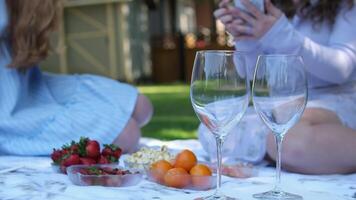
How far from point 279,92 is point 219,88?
7.0 inches

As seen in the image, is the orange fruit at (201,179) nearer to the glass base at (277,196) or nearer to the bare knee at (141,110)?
the glass base at (277,196)

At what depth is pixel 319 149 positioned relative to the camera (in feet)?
6.52

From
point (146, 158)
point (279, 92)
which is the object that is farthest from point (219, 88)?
point (146, 158)

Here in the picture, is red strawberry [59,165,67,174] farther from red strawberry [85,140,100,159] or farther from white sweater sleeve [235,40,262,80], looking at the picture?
white sweater sleeve [235,40,262,80]

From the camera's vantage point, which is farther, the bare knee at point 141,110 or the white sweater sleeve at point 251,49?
the bare knee at point 141,110

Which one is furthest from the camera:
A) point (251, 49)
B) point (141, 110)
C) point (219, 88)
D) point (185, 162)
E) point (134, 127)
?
point (141, 110)

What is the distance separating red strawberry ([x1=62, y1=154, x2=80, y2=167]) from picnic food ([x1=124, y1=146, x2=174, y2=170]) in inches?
5.7

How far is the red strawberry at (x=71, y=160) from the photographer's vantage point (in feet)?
5.96

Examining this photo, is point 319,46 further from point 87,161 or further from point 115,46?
point 115,46

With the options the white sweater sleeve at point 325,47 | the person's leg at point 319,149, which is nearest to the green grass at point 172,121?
the white sweater sleeve at point 325,47

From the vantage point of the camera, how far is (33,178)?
1729mm

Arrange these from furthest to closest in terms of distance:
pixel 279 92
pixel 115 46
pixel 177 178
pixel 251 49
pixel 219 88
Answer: pixel 115 46 → pixel 251 49 → pixel 177 178 → pixel 279 92 → pixel 219 88

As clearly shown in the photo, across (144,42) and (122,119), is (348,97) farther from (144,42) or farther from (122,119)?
(144,42)

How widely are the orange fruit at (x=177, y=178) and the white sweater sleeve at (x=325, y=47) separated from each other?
0.68 m
